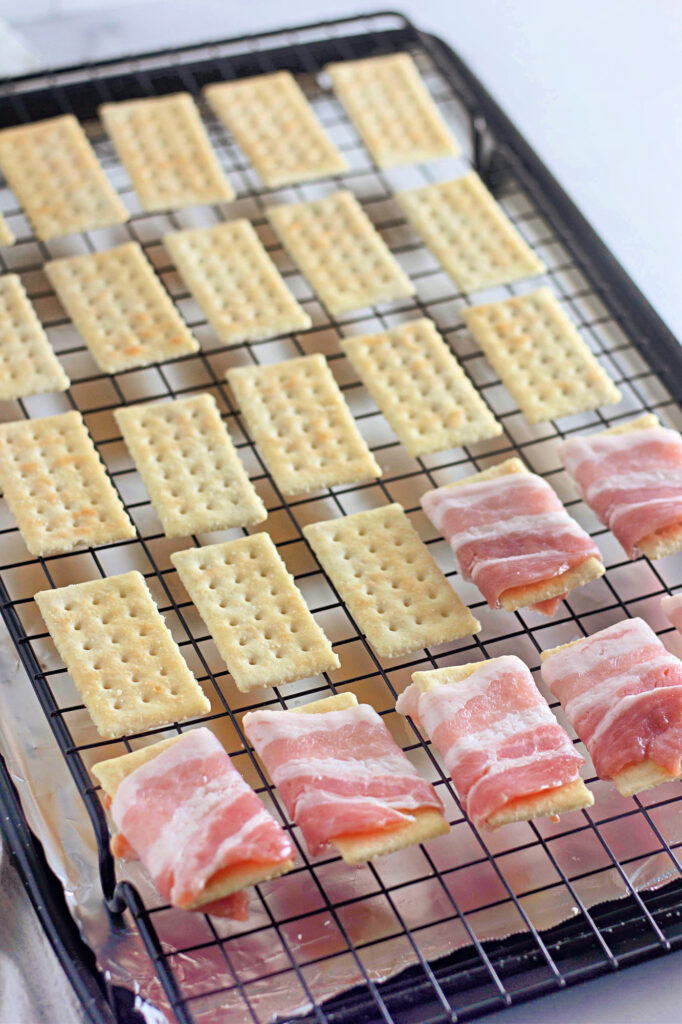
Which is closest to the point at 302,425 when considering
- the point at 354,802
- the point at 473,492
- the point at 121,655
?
the point at 473,492

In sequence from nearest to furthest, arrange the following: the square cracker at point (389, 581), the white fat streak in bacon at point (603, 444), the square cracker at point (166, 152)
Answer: the square cracker at point (389, 581) → the white fat streak in bacon at point (603, 444) → the square cracker at point (166, 152)

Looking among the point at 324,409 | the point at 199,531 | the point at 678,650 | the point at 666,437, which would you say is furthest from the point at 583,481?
the point at 199,531

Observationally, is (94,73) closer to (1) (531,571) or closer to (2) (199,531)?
(2) (199,531)

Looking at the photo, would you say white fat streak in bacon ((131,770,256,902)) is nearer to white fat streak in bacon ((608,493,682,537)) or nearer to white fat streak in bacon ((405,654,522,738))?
white fat streak in bacon ((405,654,522,738))

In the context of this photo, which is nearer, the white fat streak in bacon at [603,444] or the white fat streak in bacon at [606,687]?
the white fat streak in bacon at [606,687]

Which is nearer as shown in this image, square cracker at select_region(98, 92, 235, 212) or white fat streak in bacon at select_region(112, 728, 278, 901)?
white fat streak in bacon at select_region(112, 728, 278, 901)

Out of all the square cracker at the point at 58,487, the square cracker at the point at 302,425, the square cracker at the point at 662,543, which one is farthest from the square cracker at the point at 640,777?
the square cracker at the point at 58,487

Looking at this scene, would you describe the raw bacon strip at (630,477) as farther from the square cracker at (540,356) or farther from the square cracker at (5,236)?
the square cracker at (5,236)

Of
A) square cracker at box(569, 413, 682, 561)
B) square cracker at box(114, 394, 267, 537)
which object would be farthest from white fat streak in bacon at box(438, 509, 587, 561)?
square cracker at box(114, 394, 267, 537)
